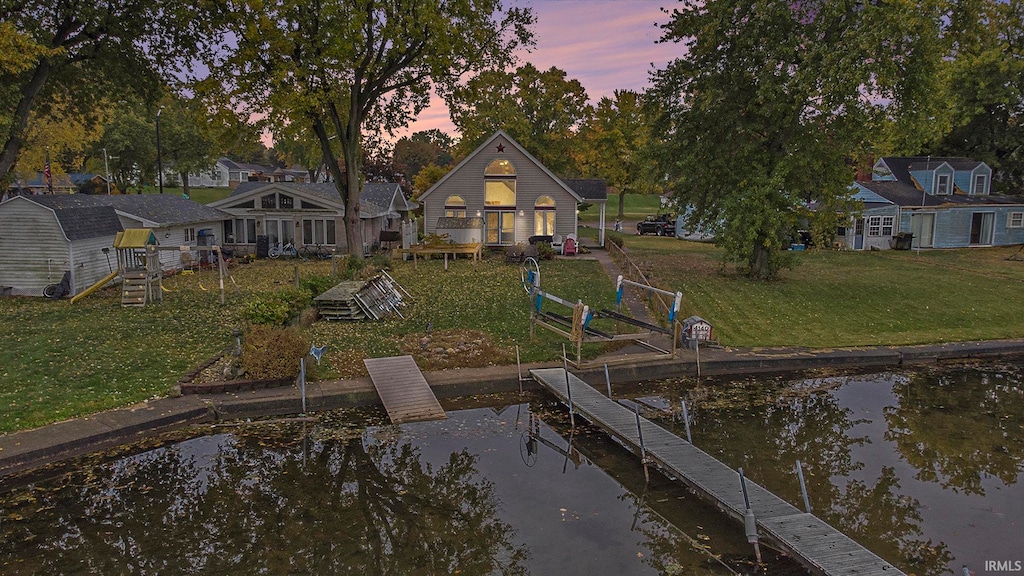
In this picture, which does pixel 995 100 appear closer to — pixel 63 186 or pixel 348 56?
pixel 348 56

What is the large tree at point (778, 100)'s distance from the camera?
2244cm

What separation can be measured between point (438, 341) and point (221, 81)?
48.3ft

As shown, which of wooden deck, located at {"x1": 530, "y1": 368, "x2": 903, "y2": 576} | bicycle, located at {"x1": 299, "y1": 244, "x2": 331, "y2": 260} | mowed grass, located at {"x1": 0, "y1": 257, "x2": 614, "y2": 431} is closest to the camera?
wooden deck, located at {"x1": 530, "y1": 368, "x2": 903, "y2": 576}

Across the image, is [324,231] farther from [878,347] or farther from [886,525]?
[886,525]

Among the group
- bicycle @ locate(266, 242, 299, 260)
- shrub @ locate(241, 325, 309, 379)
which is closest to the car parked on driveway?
bicycle @ locate(266, 242, 299, 260)

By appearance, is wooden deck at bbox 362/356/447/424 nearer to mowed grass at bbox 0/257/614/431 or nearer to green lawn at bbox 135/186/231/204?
mowed grass at bbox 0/257/614/431

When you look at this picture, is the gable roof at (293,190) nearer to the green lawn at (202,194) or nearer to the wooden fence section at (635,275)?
the wooden fence section at (635,275)

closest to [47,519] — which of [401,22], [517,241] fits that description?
[401,22]

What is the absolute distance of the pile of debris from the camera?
64.7 feet

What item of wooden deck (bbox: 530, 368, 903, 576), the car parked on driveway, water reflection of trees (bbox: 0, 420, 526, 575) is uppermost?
the car parked on driveway

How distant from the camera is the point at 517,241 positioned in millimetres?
40125

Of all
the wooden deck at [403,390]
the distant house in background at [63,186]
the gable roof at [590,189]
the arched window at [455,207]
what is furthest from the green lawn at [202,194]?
the wooden deck at [403,390]

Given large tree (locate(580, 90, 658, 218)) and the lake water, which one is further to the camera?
large tree (locate(580, 90, 658, 218))

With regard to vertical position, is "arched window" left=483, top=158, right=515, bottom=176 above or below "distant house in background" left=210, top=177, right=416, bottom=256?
above
